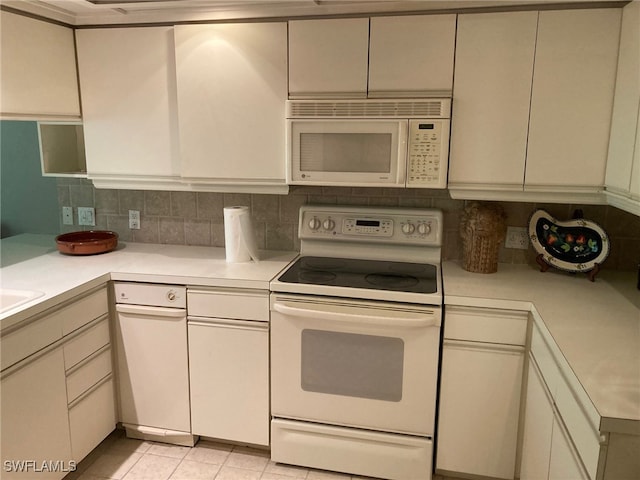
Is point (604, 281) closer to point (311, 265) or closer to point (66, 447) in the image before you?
point (311, 265)

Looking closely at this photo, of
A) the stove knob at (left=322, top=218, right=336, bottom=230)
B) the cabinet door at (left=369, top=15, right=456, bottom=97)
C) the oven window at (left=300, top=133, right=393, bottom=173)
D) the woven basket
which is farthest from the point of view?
the stove knob at (left=322, top=218, right=336, bottom=230)

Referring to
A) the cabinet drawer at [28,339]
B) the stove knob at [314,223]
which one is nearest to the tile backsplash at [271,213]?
the stove knob at [314,223]

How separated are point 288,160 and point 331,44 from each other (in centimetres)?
54

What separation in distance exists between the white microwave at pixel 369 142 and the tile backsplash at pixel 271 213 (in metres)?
0.36

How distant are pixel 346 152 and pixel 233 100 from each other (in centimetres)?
59

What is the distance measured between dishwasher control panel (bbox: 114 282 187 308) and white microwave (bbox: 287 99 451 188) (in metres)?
0.74

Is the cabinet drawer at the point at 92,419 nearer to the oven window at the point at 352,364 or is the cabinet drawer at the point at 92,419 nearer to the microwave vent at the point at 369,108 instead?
the oven window at the point at 352,364

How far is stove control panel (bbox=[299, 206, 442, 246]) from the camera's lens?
2.35 m

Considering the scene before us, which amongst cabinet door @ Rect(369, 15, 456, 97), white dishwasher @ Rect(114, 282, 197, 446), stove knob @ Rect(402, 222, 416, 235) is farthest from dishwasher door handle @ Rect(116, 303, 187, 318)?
Answer: cabinet door @ Rect(369, 15, 456, 97)

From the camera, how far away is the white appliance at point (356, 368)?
6.55 ft

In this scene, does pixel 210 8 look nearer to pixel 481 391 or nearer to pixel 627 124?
pixel 627 124

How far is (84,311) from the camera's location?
6.89 ft

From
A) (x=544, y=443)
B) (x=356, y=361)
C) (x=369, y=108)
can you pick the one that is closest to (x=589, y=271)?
(x=544, y=443)

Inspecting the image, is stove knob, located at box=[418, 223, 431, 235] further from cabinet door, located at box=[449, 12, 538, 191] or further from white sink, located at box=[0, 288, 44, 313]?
white sink, located at box=[0, 288, 44, 313]
